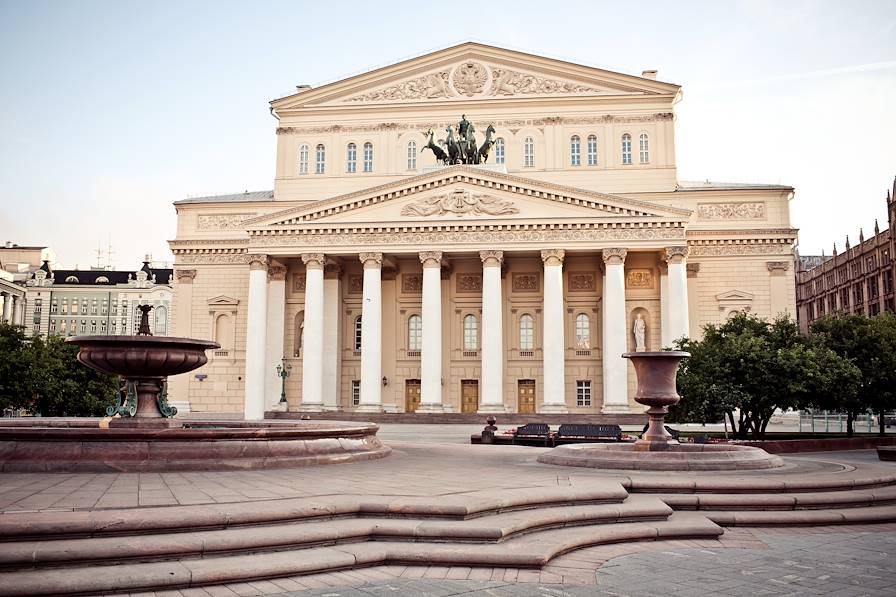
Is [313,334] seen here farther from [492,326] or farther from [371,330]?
[492,326]

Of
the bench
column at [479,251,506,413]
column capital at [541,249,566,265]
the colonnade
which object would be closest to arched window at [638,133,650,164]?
the colonnade

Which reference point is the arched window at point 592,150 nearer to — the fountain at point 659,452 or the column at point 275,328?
the column at point 275,328

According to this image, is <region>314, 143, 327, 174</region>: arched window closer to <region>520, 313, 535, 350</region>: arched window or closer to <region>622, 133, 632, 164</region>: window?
<region>520, 313, 535, 350</region>: arched window

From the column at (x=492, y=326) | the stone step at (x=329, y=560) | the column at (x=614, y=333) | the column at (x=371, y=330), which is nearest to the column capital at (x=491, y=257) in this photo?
the column at (x=492, y=326)

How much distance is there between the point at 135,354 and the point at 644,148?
44.9 meters

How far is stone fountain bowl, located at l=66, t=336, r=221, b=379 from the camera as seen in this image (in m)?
16.1

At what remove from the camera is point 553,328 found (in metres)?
47.5

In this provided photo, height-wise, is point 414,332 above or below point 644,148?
below

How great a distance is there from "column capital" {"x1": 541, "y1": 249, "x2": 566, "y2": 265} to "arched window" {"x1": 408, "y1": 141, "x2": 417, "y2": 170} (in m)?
13.7

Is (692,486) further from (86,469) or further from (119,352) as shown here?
(119,352)

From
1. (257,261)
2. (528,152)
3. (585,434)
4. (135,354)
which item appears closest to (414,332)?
(257,261)

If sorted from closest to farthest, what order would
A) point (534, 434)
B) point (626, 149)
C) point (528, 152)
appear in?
1. point (534, 434)
2. point (626, 149)
3. point (528, 152)

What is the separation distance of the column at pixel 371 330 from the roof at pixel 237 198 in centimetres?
1275

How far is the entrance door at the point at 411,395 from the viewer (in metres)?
53.1
